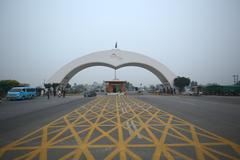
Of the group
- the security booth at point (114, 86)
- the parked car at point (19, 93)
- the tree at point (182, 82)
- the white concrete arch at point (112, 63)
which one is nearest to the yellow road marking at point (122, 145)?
the parked car at point (19, 93)

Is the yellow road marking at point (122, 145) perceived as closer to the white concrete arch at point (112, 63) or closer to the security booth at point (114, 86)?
the security booth at point (114, 86)

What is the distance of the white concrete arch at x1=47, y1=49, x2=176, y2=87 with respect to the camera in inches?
2421

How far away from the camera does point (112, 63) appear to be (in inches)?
2453

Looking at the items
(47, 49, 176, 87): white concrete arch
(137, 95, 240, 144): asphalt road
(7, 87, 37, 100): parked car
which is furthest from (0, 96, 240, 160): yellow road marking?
(47, 49, 176, 87): white concrete arch

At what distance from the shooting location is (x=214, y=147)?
16.1 feet

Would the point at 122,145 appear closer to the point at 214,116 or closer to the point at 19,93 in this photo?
the point at 214,116

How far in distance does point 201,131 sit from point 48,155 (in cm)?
514

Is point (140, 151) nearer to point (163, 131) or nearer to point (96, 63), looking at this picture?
point (163, 131)

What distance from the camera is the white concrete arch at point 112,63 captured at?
61.5 meters

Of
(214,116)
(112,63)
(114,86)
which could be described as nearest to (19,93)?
(214,116)

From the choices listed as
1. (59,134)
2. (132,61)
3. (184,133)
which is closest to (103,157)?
(59,134)

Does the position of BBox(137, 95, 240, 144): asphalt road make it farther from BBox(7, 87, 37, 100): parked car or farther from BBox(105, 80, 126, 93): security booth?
BBox(105, 80, 126, 93): security booth

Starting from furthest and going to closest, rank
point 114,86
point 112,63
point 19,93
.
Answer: point 112,63, point 114,86, point 19,93

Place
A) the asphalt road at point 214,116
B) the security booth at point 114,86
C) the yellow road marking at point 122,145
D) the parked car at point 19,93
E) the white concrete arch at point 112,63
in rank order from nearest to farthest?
the yellow road marking at point 122,145
the asphalt road at point 214,116
the parked car at point 19,93
the security booth at point 114,86
the white concrete arch at point 112,63
